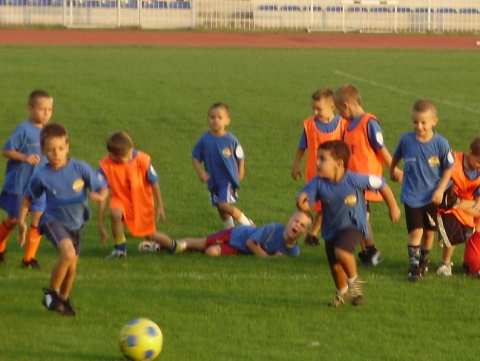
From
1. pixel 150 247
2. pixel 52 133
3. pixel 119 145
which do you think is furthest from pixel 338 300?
pixel 119 145

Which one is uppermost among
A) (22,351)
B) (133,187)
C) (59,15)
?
(59,15)

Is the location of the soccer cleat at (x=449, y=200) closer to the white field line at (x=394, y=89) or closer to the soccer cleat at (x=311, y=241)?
the soccer cleat at (x=311, y=241)

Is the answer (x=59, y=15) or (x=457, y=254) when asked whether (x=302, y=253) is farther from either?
(x=59, y=15)

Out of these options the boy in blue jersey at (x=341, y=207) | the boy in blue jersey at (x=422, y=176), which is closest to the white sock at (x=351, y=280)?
the boy in blue jersey at (x=341, y=207)

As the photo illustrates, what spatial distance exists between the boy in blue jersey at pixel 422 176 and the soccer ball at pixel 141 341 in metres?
2.93

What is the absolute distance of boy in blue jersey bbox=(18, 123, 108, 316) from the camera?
818cm

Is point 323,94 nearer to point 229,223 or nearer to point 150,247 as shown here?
point 229,223

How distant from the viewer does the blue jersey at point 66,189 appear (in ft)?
27.1

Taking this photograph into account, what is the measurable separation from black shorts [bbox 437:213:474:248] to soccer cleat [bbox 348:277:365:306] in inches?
54.9

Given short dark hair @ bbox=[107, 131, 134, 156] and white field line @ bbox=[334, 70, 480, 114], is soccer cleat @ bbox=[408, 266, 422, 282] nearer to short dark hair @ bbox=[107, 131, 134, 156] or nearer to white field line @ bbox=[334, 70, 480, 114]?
short dark hair @ bbox=[107, 131, 134, 156]

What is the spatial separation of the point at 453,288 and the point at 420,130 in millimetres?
1297

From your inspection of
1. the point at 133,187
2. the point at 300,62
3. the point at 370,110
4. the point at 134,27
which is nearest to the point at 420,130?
the point at 133,187

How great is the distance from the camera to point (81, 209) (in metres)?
8.41

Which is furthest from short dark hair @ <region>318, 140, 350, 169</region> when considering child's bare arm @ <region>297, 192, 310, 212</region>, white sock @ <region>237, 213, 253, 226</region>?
white sock @ <region>237, 213, 253, 226</region>
